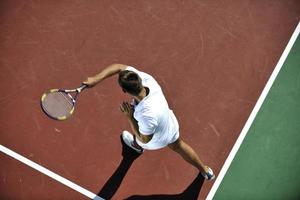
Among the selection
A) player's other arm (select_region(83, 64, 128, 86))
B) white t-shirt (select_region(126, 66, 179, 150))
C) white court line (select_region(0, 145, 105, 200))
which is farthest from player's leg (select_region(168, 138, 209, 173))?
white court line (select_region(0, 145, 105, 200))

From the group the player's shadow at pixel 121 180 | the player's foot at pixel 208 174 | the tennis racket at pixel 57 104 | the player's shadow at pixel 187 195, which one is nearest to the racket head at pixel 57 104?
the tennis racket at pixel 57 104

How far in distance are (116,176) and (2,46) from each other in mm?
2711

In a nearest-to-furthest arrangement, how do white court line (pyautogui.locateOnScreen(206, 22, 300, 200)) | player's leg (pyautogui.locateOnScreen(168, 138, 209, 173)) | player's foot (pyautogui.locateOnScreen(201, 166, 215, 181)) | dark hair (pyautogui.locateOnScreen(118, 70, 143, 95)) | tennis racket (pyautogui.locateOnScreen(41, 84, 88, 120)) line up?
dark hair (pyautogui.locateOnScreen(118, 70, 143, 95)), tennis racket (pyautogui.locateOnScreen(41, 84, 88, 120)), player's leg (pyautogui.locateOnScreen(168, 138, 209, 173)), player's foot (pyautogui.locateOnScreen(201, 166, 215, 181)), white court line (pyautogui.locateOnScreen(206, 22, 300, 200))

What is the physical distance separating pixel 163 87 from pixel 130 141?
102 cm

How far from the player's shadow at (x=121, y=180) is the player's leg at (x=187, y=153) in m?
0.32

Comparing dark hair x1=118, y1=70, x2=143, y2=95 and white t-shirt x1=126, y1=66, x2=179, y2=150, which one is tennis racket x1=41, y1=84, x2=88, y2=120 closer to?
white t-shirt x1=126, y1=66, x2=179, y2=150

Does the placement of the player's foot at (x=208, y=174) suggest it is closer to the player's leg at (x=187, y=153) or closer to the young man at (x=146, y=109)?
the player's leg at (x=187, y=153)

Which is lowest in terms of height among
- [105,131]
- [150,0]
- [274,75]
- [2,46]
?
[274,75]

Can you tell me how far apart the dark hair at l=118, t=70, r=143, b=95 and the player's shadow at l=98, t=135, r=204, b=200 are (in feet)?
6.14

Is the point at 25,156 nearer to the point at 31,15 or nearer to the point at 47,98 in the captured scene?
the point at 47,98

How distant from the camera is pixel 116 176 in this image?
20.0ft

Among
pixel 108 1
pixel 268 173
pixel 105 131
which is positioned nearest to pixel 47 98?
pixel 105 131

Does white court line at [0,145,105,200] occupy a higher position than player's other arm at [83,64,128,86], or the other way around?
player's other arm at [83,64,128,86]

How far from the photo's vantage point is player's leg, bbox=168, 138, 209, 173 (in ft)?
18.3
